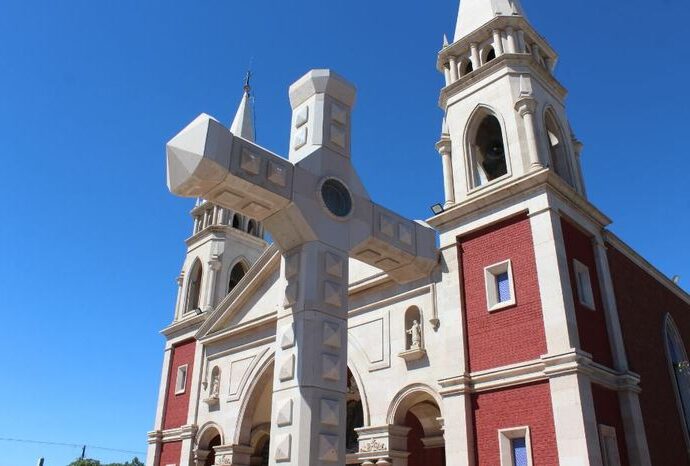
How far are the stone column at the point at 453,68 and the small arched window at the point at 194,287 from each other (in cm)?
1452

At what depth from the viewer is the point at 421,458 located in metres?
17.4

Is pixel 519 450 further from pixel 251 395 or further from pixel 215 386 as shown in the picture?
pixel 215 386

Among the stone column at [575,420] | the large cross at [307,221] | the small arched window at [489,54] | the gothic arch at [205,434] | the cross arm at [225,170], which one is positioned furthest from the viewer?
the gothic arch at [205,434]

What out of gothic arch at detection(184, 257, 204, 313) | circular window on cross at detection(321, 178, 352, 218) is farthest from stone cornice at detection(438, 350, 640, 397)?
gothic arch at detection(184, 257, 204, 313)

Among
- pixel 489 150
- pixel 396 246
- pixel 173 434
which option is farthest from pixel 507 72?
pixel 173 434

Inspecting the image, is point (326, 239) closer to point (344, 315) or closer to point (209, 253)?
point (344, 315)

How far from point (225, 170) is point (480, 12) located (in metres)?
12.9

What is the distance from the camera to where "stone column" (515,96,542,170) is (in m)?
15.1

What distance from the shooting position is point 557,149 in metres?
17.2

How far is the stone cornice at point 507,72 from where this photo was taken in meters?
16.6

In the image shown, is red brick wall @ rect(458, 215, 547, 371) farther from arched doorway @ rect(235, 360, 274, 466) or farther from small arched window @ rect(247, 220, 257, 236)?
small arched window @ rect(247, 220, 257, 236)

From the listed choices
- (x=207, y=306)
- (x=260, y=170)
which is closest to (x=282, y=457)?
(x=260, y=170)

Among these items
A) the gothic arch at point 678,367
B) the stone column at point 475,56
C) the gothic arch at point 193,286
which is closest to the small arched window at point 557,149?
the stone column at point 475,56

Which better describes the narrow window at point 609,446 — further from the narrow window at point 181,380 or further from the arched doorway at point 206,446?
the narrow window at point 181,380
